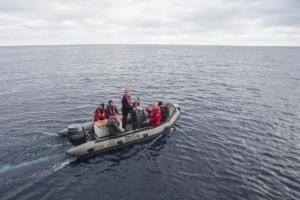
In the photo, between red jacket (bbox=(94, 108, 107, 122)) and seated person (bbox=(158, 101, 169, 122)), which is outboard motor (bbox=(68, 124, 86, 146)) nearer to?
red jacket (bbox=(94, 108, 107, 122))

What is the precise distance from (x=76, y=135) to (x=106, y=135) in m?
1.88

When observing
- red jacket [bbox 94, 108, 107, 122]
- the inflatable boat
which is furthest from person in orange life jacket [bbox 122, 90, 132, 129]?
red jacket [bbox 94, 108, 107, 122]

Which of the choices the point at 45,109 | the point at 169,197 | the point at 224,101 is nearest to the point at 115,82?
the point at 45,109

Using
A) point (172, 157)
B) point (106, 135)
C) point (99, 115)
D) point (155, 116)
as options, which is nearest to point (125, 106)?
point (99, 115)

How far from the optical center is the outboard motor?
1219cm

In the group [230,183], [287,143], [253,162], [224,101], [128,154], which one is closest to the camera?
[230,183]

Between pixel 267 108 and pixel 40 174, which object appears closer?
pixel 40 174

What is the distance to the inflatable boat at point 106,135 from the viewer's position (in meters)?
12.2

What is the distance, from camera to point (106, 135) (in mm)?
13375

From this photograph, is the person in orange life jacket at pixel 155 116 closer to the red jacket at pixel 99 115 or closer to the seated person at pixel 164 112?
the seated person at pixel 164 112

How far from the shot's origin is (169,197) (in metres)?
9.50

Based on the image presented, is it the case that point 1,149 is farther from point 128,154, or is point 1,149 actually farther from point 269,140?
point 269,140

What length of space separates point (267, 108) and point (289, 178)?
1192 centimetres

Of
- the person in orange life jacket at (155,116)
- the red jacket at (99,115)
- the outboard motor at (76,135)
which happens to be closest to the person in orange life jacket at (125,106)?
the red jacket at (99,115)
